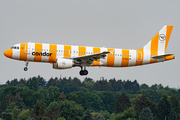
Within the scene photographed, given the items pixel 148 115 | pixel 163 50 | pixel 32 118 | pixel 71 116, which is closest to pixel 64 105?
pixel 71 116

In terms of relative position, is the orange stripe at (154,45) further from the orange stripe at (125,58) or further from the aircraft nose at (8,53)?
the aircraft nose at (8,53)

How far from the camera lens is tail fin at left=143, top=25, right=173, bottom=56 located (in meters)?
Result: 73.9

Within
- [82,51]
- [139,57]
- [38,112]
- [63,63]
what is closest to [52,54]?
[63,63]

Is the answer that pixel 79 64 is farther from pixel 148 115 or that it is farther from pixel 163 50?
pixel 148 115

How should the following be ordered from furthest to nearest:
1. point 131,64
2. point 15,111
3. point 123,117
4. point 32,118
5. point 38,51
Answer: point 15,111
point 123,117
point 32,118
point 131,64
point 38,51

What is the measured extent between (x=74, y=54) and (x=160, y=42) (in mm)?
18917

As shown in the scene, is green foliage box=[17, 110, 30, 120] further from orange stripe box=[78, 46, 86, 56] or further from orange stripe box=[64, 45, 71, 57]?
orange stripe box=[64, 45, 71, 57]

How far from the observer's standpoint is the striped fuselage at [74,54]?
215 ft

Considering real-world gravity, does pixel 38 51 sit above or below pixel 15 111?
above

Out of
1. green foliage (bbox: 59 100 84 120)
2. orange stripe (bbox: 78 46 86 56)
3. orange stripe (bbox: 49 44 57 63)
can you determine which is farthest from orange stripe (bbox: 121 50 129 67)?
green foliage (bbox: 59 100 84 120)

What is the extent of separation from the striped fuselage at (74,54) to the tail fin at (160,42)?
71.3 inches

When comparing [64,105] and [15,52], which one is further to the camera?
[64,105]

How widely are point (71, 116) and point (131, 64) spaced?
118926mm

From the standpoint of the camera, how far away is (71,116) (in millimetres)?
185500
